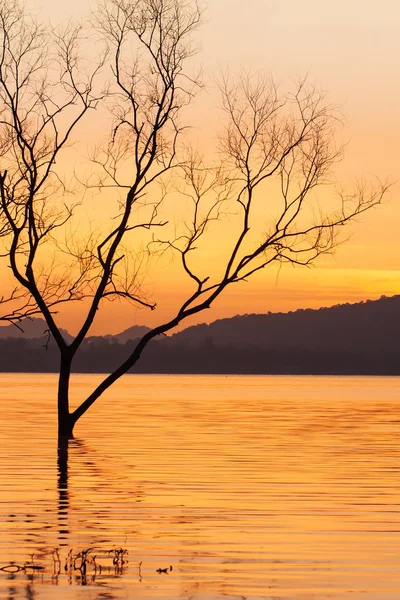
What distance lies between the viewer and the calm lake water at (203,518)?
12.6 meters

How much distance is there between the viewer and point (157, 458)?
2953 centimetres

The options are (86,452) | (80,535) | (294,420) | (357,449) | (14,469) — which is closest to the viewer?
(80,535)

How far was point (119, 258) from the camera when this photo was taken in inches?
1407

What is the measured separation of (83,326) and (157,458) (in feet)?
21.8

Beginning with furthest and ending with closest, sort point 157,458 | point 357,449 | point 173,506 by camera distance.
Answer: point 357,449 → point 157,458 → point 173,506

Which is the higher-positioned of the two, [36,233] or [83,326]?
[36,233]

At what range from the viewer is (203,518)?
1802 centimetres

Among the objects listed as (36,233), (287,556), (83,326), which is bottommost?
(287,556)

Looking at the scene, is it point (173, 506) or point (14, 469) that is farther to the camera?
point (14, 469)

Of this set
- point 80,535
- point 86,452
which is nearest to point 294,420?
point 86,452

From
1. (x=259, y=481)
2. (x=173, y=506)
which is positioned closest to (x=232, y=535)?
(x=173, y=506)

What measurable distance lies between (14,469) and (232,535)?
414 inches

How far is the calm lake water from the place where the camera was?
41.5 feet

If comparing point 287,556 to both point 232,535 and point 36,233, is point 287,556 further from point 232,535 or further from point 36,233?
point 36,233
